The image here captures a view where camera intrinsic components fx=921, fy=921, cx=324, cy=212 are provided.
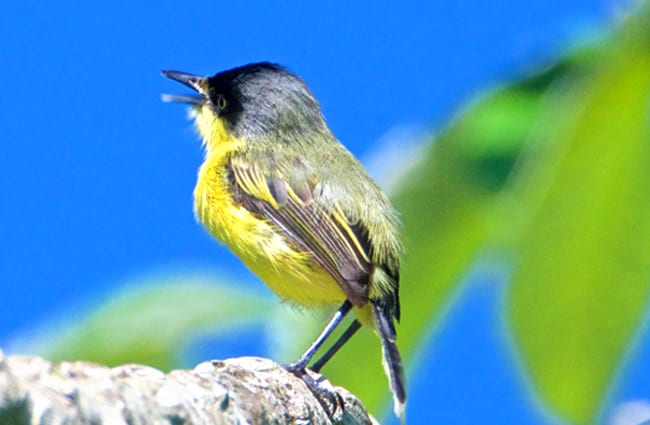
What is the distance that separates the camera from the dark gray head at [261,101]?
455cm

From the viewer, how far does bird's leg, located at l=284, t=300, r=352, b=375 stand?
184cm

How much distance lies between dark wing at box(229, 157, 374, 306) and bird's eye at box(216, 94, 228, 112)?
2.00 feet

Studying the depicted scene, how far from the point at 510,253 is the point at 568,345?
0.48 feet

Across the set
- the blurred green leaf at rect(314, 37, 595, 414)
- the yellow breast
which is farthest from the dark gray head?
the blurred green leaf at rect(314, 37, 595, 414)

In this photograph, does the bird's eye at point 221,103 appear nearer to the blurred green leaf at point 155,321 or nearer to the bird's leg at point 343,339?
the bird's leg at point 343,339

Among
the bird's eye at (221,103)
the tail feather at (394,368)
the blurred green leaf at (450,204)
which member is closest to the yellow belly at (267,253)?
the bird's eye at (221,103)

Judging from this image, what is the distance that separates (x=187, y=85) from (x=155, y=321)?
3.42 metres

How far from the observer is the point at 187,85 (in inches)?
195

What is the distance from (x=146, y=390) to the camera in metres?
1.79

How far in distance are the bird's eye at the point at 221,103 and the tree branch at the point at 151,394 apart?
7.20ft

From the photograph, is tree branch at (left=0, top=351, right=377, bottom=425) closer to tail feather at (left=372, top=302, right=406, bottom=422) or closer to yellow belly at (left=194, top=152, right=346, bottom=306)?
tail feather at (left=372, top=302, right=406, bottom=422)

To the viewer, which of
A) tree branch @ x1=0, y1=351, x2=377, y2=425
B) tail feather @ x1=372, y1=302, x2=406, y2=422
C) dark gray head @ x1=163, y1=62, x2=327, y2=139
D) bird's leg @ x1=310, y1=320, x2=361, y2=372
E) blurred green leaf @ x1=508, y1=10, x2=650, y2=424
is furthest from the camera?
dark gray head @ x1=163, y1=62, x2=327, y2=139

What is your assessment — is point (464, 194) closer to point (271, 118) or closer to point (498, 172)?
point (498, 172)

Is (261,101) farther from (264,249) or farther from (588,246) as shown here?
(588,246)
